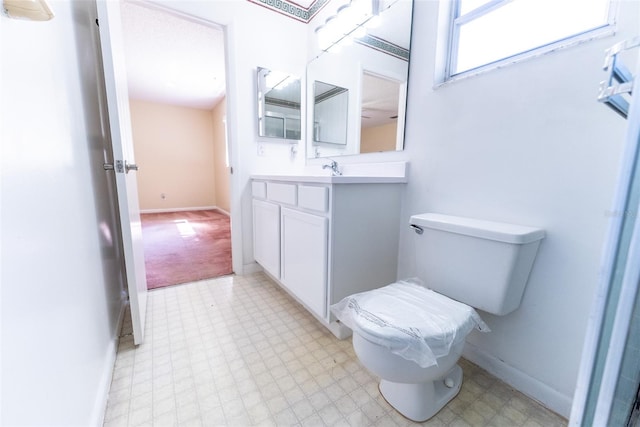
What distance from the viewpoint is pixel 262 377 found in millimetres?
1130

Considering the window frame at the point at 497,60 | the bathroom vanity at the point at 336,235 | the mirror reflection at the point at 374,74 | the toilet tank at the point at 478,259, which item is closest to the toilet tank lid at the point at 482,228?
the toilet tank at the point at 478,259

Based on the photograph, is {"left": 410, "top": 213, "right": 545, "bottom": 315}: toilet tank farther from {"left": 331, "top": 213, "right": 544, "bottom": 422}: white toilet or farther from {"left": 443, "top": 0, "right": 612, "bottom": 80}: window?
{"left": 443, "top": 0, "right": 612, "bottom": 80}: window

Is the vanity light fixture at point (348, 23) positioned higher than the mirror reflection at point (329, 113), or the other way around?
the vanity light fixture at point (348, 23)

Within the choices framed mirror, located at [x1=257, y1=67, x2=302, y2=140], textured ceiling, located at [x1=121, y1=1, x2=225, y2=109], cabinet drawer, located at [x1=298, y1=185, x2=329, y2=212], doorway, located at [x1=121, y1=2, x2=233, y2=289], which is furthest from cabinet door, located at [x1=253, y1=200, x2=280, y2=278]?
textured ceiling, located at [x1=121, y1=1, x2=225, y2=109]

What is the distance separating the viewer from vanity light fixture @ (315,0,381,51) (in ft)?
5.08

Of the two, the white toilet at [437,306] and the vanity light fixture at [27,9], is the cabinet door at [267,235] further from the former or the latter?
the vanity light fixture at [27,9]

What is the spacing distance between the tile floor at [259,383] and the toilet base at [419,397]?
0.09 feet

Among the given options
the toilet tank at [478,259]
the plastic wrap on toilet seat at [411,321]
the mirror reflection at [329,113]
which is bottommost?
the plastic wrap on toilet seat at [411,321]

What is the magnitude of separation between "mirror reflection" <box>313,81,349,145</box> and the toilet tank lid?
921 mm

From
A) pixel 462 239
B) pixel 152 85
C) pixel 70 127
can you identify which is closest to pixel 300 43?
pixel 70 127

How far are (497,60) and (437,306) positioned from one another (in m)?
1.01

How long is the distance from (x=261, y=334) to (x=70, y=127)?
1203 mm

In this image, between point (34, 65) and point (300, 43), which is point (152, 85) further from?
point (34, 65)

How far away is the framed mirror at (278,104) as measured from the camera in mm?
2096
